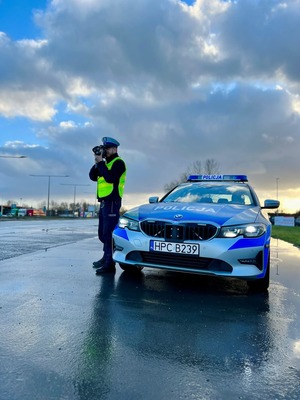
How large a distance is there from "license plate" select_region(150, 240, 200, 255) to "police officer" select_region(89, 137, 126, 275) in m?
1.52

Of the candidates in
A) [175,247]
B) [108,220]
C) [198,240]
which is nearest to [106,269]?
[108,220]

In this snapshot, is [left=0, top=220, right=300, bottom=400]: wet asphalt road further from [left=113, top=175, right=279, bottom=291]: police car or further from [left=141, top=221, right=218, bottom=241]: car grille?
[left=141, top=221, right=218, bottom=241]: car grille

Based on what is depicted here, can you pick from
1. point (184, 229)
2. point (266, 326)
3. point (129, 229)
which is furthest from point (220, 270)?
point (129, 229)

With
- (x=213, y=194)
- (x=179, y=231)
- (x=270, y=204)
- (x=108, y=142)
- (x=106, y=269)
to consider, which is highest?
(x=108, y=142)

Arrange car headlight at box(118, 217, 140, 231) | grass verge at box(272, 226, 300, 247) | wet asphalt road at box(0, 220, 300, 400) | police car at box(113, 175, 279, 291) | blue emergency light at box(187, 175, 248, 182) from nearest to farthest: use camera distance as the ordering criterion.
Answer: wet asphalt road at box(0, 220, 300, 400), police car at box(113, 175, 279, 291), car headlight at box(118, 217, 140, 231), blue emergency light at box(187, 175, 248, 182), grass verge at box(272, 226, 300, 247)

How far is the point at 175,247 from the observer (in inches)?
173

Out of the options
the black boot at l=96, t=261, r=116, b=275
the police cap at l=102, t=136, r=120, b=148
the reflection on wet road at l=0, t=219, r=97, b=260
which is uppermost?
the police cap at l=102, t=136, r=120, b=148

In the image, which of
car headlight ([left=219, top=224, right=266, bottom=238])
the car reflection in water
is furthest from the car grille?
the car reflection in water

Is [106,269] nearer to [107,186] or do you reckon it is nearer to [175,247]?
[107,186]

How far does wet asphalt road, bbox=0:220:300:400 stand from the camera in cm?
211

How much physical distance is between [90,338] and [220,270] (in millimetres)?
1955

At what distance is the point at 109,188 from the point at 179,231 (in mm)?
1942

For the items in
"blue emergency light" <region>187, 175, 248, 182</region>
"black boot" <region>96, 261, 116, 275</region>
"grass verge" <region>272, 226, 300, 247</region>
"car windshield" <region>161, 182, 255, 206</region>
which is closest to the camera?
"black boot" <region>96, 261, 116, 275</region>

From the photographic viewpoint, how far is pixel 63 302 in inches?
151
